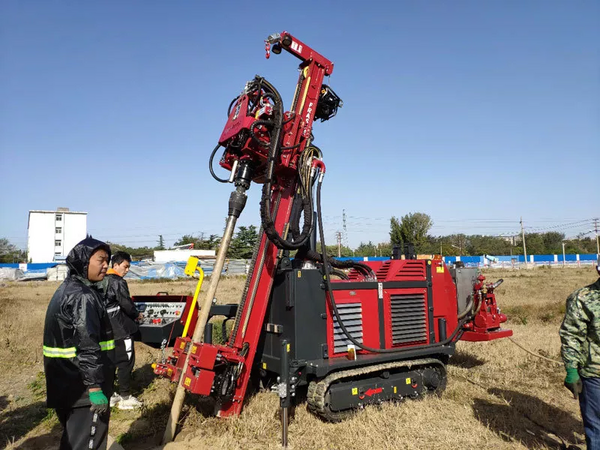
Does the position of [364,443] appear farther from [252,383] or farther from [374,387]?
[252,383]

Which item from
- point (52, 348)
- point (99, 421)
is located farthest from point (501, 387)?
point (52, 348)

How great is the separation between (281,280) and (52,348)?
8.80 feet

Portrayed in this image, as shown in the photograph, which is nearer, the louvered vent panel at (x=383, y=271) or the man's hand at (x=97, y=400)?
the man's hand at (x=97, y=400)

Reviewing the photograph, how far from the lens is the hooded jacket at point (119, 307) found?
575 cm

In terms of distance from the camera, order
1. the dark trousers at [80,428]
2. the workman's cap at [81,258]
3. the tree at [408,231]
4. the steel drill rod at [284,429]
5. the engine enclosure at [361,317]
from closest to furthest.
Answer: the dark trousers at [80,428] → the workman's cap at [81,258] → the steel drill rod at [284,429] → the engine enclosure at [361,317] → the tree at [408,231]

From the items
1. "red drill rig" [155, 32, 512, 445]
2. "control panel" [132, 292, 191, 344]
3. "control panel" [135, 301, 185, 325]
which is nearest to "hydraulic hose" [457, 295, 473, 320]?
"red drill rig" [155, 32, 512, 445]

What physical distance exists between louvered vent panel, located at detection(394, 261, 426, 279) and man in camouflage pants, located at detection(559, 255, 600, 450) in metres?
2.41

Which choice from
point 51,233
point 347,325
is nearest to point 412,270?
point 347,325

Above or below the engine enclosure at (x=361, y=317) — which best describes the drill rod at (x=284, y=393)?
below

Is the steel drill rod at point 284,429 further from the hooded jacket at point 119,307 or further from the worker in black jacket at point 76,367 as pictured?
the hooded jacket at point 119,307

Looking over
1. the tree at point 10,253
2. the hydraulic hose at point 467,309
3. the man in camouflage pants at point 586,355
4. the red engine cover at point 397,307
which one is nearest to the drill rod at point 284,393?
the red engine cover at point 397,307

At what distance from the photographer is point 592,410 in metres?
3.62

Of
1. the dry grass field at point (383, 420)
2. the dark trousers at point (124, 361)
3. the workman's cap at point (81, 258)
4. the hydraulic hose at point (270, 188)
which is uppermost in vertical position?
the hydraulic hose at point (270, 188)

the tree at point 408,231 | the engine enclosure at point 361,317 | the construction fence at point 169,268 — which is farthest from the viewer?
the tree at point 408,231
